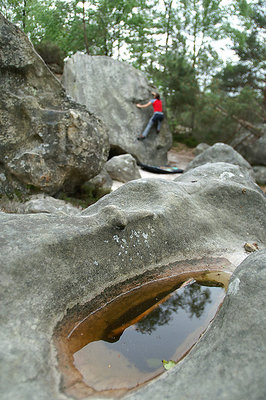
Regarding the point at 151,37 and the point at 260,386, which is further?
the point at 151,37

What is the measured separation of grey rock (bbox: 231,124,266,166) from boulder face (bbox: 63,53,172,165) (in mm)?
2964

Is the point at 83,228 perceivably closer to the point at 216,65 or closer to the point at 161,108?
the point at 161,108

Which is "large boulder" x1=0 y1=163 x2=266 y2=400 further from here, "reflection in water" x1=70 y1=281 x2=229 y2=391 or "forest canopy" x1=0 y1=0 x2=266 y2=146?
"forest canopy" x1=0 y1=0 x2=266 y2=146

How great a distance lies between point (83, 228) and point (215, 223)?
4.81 ft

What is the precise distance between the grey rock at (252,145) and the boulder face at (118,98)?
9.73 feet

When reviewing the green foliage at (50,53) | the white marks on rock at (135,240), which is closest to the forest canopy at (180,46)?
the green foliage at (50,53)

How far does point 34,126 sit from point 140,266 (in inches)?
127

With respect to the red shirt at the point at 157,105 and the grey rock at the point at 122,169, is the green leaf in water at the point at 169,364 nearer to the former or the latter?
the grey rock at the point at 122,169

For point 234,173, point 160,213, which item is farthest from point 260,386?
point 234,173

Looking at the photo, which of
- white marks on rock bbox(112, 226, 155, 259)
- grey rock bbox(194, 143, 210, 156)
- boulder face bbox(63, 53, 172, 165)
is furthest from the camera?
grey rock bbox(194, 143, 210, 156)

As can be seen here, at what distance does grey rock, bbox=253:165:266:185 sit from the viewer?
1121 cm

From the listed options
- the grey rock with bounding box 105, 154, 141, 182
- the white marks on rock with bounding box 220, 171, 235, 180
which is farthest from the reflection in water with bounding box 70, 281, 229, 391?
the grey rock with bounding box 105, 154, 141, 182

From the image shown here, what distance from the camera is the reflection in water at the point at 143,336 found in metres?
1.56

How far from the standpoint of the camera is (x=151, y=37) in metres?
17.4
